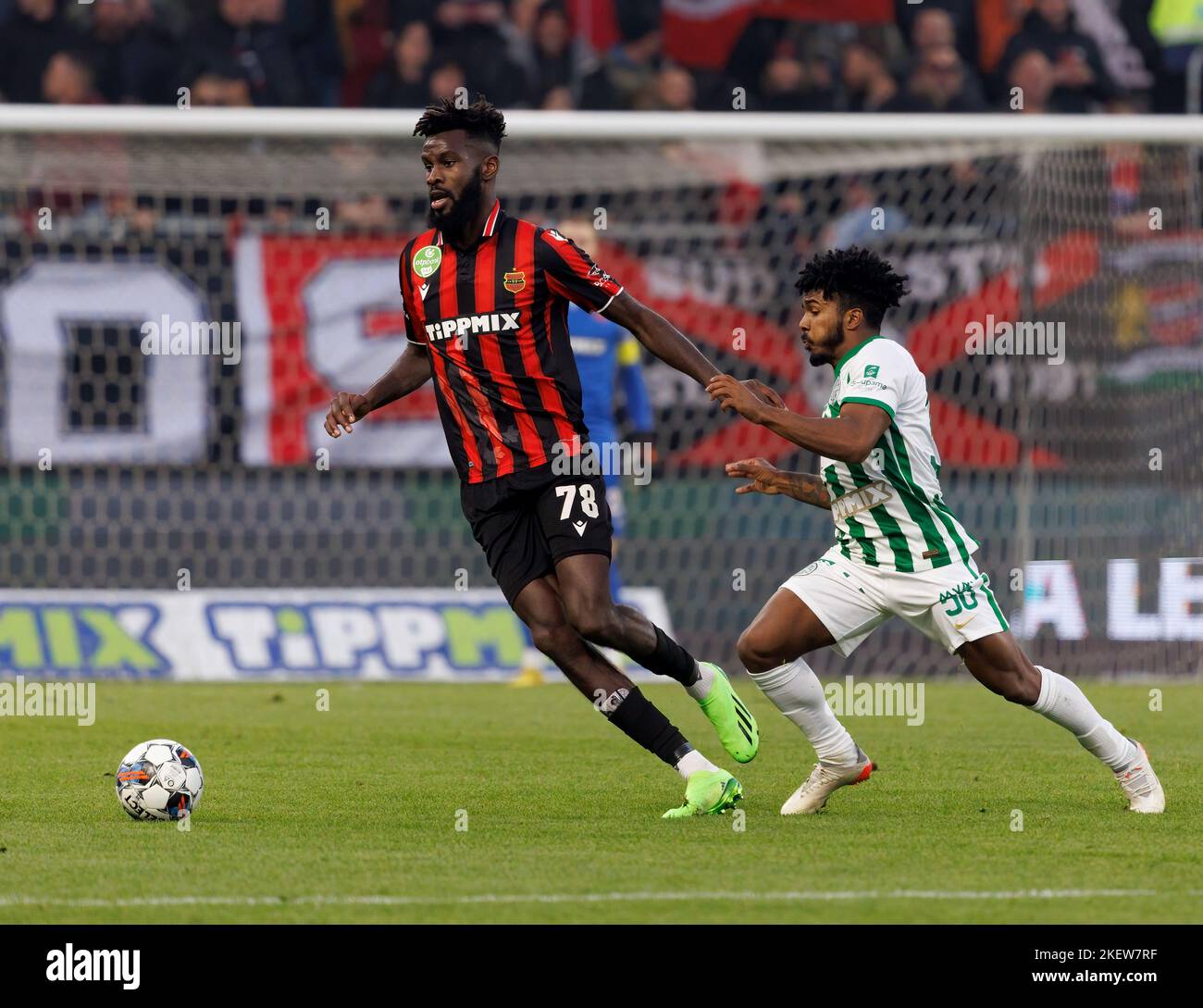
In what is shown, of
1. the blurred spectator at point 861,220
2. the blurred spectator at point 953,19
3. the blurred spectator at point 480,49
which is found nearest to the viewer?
the blurred spectator at point 861,220

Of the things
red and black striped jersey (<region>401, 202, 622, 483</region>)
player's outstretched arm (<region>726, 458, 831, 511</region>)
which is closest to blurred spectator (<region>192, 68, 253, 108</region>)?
red and black striped jersey (<region>401, 202, 622, 483</region>)

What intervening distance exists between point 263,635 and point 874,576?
6135mm

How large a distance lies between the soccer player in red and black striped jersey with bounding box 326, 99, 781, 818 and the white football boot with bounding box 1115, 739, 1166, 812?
134 centimetres

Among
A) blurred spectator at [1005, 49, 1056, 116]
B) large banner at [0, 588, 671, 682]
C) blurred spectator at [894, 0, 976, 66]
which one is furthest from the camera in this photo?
blurred spectator at [894, 0, 976, 66]

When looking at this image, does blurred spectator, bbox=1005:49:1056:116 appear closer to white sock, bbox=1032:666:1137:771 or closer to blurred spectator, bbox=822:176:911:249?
blurred spectator, bbox=822:176:911:249

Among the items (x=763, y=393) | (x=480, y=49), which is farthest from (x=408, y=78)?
(x=763, y=393)

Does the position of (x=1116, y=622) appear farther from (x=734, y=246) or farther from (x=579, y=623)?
(x=579, y=623)

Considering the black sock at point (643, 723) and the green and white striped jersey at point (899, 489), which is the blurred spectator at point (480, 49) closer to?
the green and white striped jersey at point (899, 489)

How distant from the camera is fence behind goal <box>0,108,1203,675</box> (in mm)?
12188

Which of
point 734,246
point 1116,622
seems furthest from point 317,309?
point 1116,622

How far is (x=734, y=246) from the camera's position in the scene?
13.5 m

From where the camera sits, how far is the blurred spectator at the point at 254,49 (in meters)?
16.0

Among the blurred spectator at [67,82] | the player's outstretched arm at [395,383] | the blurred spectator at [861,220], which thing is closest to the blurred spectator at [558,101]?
the blurred spectator at [861,220]
